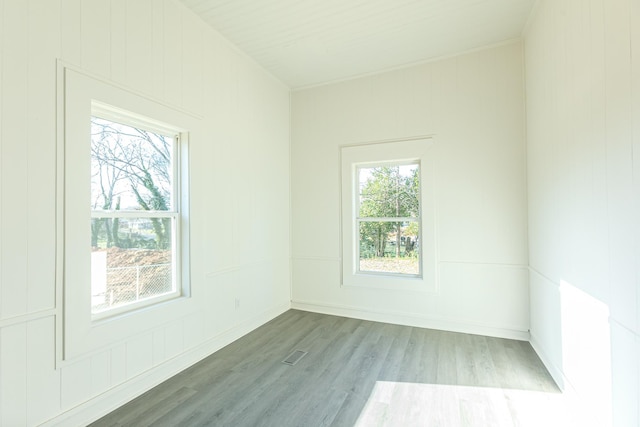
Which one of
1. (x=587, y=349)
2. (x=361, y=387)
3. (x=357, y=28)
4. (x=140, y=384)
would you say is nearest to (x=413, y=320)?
(x=361, y=387)

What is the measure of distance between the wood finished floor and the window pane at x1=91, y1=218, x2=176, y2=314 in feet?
2.44

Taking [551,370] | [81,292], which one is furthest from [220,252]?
[551,370]

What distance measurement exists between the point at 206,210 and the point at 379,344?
2.17m

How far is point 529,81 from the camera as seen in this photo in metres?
2.92

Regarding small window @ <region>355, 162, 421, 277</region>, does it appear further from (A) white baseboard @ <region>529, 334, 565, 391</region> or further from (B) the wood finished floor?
(A) white baseboard @ <region>529, 334, 565, 391</region>

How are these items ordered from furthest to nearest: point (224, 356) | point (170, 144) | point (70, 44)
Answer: point (224, 356) < point (170, 144) < point (70, 44)

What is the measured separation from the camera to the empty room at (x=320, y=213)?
161 cm

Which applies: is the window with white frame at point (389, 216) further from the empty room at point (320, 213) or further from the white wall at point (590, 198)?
the white wall at point (590, 198)

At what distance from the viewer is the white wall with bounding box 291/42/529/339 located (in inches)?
123

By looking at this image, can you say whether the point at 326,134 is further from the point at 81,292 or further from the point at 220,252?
the point at 81,292

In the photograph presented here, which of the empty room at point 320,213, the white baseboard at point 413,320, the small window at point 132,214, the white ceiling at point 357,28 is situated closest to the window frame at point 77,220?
the empty room at point 320,213

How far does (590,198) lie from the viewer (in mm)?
1728

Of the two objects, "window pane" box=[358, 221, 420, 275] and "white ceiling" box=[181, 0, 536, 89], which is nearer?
"white ceiling" box=[181, 0, 536, 89]

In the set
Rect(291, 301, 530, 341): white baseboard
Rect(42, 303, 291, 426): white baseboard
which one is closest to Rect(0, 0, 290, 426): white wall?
Rect(42, 303, 291, 426): white baseboard
